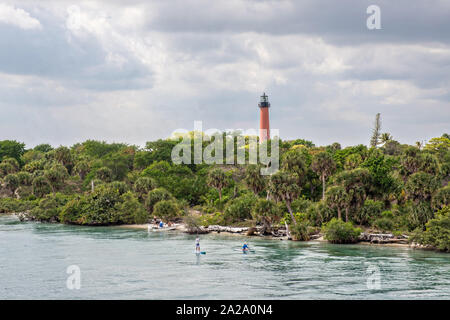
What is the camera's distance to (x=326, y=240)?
59.1 metres

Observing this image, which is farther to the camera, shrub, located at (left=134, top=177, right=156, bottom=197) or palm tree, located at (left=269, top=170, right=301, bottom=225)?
shrub, located at (left=134, top=177, right=156, bottom=197)

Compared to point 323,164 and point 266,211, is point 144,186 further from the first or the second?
point 323,164

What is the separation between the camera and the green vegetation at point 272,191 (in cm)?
5719

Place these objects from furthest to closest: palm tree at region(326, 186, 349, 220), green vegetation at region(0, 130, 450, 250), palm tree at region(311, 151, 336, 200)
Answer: palm tree at region(311, 151, 336, 200) → palm tree at region(326, 186, 349, 220) → green vegetation at region(0, 130, 450, 250)

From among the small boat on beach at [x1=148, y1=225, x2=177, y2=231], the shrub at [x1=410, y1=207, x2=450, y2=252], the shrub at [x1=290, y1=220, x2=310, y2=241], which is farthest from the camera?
the small boat on beach at [x1=148, y1=225, x2=177, y2=231]

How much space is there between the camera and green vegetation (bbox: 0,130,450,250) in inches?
2251

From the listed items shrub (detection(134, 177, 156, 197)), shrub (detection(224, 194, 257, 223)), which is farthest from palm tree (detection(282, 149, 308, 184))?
shrub (detection(134, 177, 156, 197))

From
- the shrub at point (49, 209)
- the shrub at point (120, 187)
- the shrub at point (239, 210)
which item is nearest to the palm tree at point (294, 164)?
the shrub at point (239, 210)

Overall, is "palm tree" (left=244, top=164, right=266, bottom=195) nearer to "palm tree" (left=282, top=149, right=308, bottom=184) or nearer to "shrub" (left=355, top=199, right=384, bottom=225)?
"palm tree" (left=282, top=149, right=308, bottom=184)

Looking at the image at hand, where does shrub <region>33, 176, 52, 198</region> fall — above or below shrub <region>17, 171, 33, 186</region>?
below

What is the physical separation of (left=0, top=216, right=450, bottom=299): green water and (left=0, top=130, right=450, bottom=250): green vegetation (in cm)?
480

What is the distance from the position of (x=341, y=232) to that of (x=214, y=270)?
18452 mm
